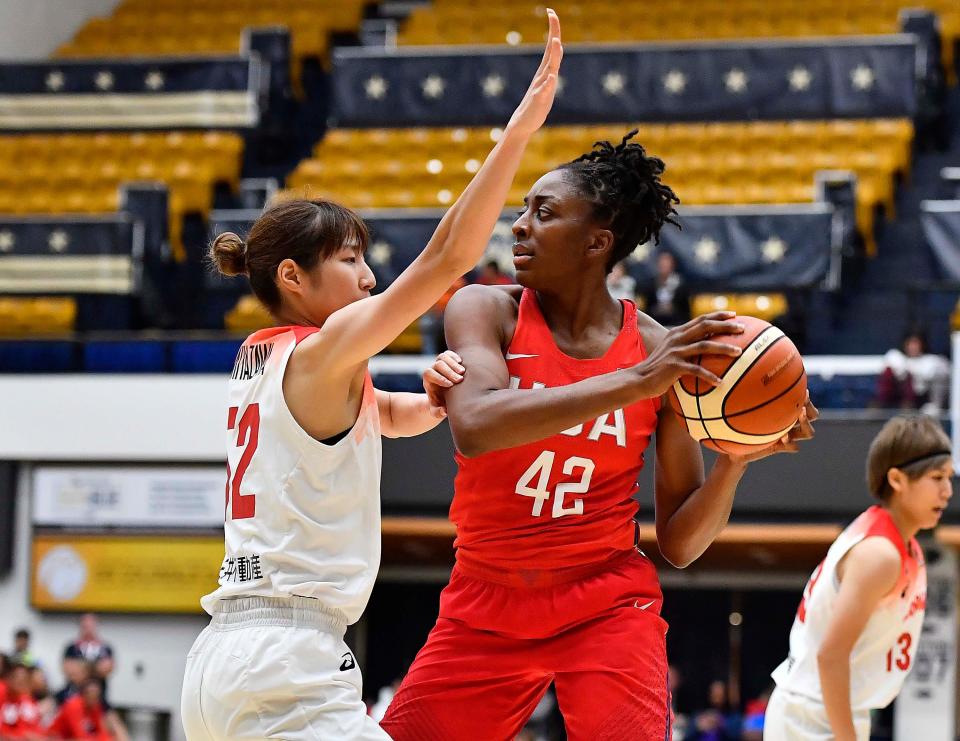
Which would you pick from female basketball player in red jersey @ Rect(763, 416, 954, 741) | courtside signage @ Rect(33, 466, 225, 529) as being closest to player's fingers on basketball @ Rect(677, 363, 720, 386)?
female basketball player in red jersey @ Rect(763, 416, 954, 741)

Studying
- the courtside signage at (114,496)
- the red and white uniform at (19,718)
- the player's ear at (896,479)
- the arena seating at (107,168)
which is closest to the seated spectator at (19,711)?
the red and white uniform at (19,718)

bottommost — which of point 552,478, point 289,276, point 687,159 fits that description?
point 552,478

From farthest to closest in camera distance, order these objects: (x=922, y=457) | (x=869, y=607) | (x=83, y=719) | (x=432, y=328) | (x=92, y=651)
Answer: (x=92, y=651)
(x=432, y=328)
(x=83, y=719)
(x=922, y=457)
(x=869, y=607)

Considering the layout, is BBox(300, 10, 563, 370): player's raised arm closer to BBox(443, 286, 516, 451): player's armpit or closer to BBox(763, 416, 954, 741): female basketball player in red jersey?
BBox(443, 286, 516, 451): player's armpit

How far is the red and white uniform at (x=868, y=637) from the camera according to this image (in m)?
4.33

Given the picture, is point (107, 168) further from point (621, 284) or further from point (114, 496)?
point (621, 284)

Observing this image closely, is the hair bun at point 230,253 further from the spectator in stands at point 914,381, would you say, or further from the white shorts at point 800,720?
the spectator in stands at point 914,381

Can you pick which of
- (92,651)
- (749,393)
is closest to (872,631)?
(749,393)

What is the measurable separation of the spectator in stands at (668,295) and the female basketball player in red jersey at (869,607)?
7075 millimetres

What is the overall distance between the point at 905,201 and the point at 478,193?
482 inches

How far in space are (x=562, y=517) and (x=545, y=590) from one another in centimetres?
18

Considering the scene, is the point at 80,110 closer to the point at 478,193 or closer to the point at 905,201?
the point at 905,201

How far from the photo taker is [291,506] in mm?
3131

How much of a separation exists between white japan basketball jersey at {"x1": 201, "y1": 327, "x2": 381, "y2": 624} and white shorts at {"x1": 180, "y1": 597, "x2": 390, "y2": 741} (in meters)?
0.05
